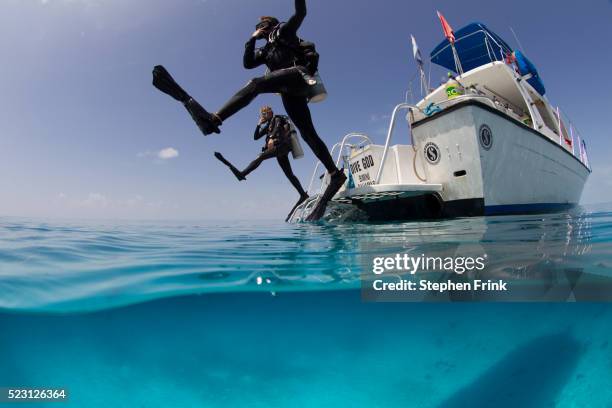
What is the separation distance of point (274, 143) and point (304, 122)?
7.97 feet

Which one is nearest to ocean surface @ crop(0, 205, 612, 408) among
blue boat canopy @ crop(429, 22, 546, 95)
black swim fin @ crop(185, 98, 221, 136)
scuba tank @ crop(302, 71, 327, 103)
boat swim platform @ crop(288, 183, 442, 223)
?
black swim fin @ crop(185, 98, 221, 136)

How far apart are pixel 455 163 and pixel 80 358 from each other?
606cm

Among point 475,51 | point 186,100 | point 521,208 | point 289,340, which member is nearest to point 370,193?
point 186,100

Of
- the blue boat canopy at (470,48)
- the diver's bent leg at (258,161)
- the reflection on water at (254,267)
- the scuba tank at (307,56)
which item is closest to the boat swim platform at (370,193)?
the diver's bent leg at (258,161)

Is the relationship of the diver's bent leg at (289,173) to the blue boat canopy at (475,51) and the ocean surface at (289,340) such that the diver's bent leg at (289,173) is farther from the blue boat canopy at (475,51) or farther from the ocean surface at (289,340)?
the blue boat canopy at (475,51)

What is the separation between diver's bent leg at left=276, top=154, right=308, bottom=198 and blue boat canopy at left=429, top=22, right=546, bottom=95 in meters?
7.48

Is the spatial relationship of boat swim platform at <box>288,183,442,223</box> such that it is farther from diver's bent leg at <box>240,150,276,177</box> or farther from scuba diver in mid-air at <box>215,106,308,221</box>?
diver's bent leg at <box>240,150,276,177</box>

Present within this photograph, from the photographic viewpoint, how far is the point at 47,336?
189 centimetres

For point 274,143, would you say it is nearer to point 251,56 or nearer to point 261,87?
point 251,56

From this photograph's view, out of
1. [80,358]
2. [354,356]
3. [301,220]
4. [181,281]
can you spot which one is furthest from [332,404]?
[301,220]

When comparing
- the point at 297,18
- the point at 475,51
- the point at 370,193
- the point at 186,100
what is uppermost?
the point at 475,51

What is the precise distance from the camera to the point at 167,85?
2232 millimetres

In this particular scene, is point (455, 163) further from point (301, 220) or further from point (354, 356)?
point (354, 356)

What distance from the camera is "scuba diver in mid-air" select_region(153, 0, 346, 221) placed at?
2324 mm
